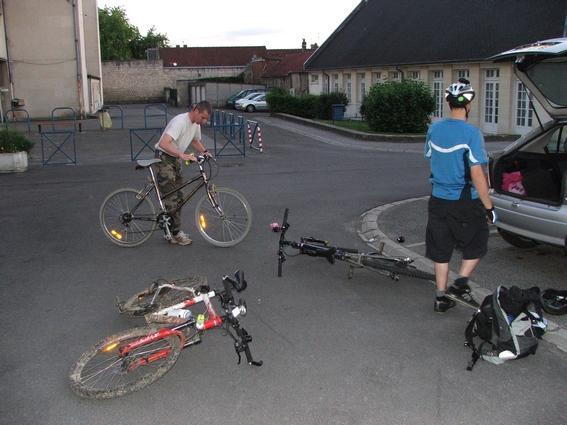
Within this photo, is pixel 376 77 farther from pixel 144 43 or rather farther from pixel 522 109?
pixel 144 43

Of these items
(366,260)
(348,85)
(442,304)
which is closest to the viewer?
(442,304)

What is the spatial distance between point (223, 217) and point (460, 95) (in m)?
3.62

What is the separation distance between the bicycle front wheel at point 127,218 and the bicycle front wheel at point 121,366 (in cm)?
344

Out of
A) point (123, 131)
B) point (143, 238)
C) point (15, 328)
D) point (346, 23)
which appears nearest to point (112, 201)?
point (143, 238)

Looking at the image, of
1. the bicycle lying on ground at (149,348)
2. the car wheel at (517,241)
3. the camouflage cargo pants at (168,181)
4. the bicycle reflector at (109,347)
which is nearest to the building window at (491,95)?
the car wheel at (517,241)

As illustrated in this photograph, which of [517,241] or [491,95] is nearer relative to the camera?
[517,241]

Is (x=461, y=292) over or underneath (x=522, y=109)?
underneath

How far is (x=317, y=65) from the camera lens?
141 ft

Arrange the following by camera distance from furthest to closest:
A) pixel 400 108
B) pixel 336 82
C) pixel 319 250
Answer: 1. pixel 336 82
2. pixel 400 108
3. pixel 319 250

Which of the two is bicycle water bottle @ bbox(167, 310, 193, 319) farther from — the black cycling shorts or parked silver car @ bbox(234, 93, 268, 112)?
parked silver car @ bbox(234, 93, 268, 112)

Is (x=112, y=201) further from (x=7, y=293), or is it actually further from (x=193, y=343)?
(x=193, y=343)

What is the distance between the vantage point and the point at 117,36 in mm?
97875

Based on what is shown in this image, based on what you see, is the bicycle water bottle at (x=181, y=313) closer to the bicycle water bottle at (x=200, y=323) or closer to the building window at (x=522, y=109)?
the bicycle water bottle at (x=200, y=323)

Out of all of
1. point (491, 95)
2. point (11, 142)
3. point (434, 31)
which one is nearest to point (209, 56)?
point (434, 31)
